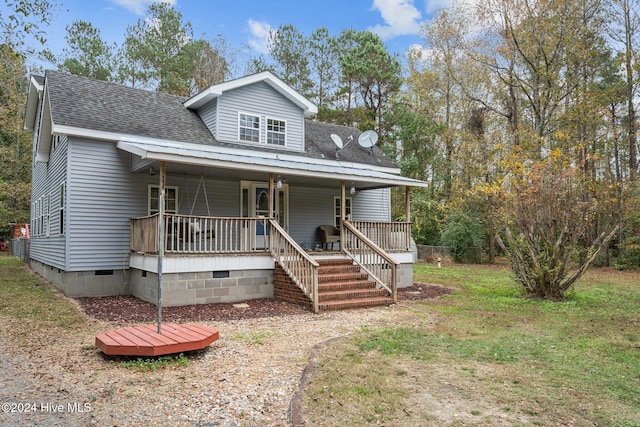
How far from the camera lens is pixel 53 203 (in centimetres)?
1315

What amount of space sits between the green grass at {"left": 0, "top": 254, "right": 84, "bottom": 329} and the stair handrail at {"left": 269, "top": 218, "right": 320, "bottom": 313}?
424cm

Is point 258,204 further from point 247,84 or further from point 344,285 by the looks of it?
point 344,285

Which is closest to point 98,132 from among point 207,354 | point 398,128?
point 207,354

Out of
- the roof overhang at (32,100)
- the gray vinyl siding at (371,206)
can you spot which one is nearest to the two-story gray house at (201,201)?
the roof overhang at (32,100)

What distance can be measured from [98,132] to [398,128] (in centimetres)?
2034

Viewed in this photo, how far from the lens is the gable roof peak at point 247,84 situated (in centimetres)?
1288

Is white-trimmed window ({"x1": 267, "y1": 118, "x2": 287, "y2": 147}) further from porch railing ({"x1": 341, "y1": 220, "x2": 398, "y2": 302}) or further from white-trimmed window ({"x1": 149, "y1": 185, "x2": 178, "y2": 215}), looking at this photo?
porch railing ({"x1": 341, "y1": 220, "x2": 398, "y2": 302})

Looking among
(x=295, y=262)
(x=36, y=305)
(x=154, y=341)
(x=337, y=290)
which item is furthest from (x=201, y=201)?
(x=154, y=341)

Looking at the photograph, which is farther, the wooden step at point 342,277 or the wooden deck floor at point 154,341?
the wooden step at point 342,277

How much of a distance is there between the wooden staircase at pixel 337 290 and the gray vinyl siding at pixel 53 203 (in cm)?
537

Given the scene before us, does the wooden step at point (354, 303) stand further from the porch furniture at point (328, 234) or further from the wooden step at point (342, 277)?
the porch furniture at point (328, 234)

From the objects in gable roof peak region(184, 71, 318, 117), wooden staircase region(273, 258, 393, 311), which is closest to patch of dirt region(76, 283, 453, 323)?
wooden staircase region(273, 258, 393, 311)

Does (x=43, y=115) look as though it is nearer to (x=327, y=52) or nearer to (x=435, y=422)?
(x=435, y=422)

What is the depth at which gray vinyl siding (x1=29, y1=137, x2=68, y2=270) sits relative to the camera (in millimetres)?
11414
